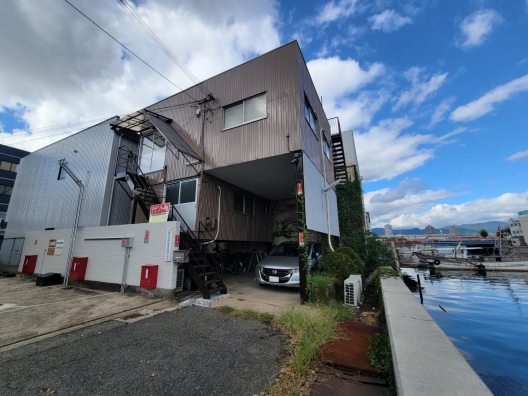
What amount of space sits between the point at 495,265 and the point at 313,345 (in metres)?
25.9

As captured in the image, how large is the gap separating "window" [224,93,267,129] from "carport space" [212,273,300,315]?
5.82 metres

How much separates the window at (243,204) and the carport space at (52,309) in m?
5.38

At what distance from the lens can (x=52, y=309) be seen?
5547 millimetres

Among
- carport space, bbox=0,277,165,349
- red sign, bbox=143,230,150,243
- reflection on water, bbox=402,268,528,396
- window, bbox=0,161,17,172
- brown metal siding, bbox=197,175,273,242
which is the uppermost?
window, bbox=0,161,17,172

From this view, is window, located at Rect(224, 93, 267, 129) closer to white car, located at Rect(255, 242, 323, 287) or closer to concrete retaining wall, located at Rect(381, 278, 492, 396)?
white car, located at Rect(255, 242, 323, 287)

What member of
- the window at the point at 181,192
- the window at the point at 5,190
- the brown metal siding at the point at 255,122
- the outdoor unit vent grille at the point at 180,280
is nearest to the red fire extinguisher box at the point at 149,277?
the outdoor unit vent grille at the point at 180,280

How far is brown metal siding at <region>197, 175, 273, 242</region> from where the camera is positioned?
8.83 meters

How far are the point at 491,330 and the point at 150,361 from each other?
26.1 feet

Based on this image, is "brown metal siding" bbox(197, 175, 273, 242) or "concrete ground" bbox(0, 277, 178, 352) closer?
"concrete ground" bbox(0, 277, 178, 352)

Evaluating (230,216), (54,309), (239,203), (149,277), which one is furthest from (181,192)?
(54,309)

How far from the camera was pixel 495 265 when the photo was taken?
19.8m

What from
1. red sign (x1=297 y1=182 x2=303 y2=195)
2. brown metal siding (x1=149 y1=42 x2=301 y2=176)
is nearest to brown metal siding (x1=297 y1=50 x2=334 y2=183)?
brown metal siding (x1=149 y1=42 x2=301 y2=176)

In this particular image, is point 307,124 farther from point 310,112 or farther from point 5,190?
point 5,190

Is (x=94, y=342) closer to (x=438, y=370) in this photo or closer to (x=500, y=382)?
(x=438, y=370)
